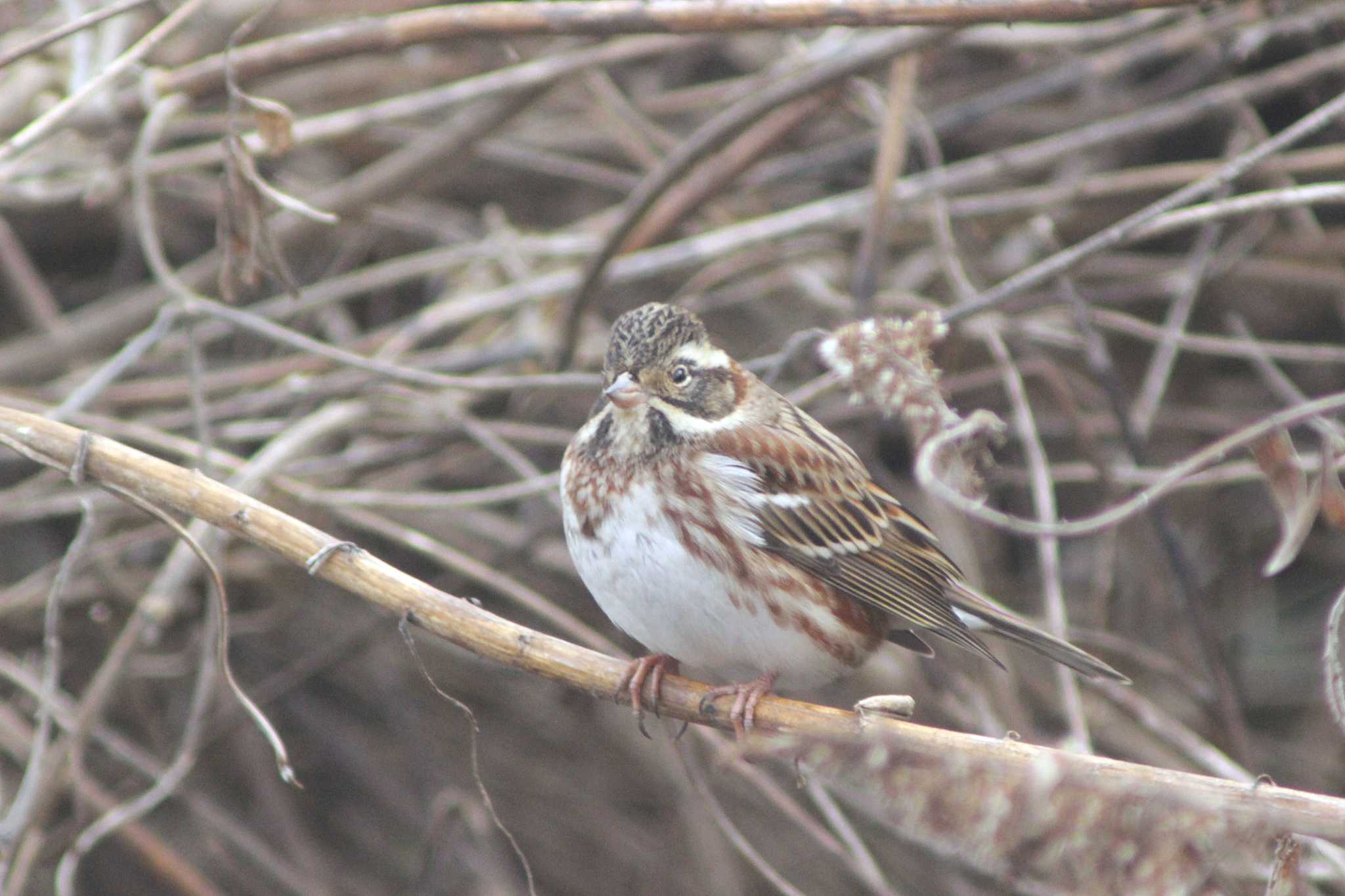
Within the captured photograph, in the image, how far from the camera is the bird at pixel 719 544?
84.7 inches

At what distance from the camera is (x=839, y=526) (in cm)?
244

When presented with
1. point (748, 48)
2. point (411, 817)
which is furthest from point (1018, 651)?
point (748, 48)

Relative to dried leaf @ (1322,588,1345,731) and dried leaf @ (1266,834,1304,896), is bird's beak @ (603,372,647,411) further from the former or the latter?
dried leaf @ (1266,834,1304,896)

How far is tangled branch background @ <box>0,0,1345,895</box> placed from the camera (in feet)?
9.86

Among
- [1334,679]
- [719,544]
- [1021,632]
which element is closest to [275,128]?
[719,544]

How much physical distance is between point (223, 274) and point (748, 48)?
7.71 feet

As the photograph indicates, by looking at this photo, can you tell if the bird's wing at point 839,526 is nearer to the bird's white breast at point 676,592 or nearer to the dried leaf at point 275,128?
the bird's white breast at point 676,592

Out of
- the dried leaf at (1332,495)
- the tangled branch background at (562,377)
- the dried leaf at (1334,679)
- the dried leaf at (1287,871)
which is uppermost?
the dried leaf at (1332,495)

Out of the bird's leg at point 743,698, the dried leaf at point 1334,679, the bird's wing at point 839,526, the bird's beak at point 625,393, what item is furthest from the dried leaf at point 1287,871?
the bird's beak at point 625,393

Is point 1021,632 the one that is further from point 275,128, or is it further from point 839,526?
point 275,128

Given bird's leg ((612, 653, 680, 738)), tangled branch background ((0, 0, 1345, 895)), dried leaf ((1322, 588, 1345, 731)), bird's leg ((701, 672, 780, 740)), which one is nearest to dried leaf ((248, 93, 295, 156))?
tangled branch background ((0, 0, 1345, 895))

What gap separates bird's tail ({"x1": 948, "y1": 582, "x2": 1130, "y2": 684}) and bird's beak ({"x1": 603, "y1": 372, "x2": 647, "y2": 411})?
729 millimetres

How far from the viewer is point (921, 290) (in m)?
3.83

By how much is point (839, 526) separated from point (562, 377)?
2.07ft
